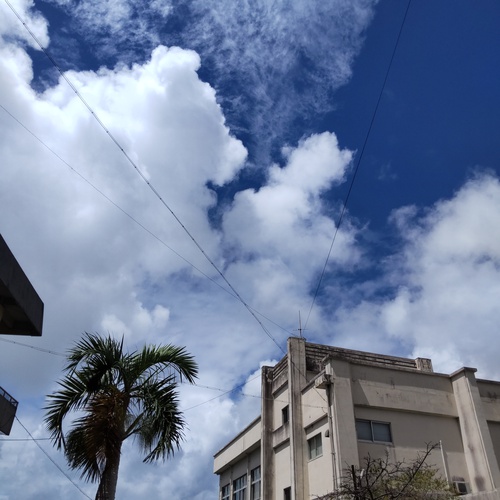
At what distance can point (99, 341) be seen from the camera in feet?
34.6

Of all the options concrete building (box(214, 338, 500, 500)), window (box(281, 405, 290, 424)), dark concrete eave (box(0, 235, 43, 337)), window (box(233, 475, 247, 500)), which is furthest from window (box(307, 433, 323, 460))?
dark concrete eave (box(0, 235, 43, 337))

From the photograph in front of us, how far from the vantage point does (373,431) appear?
69.9 feet

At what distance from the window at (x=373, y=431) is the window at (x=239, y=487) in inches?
491

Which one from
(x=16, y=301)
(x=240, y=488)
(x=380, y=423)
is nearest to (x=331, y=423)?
(x=380, y=423)

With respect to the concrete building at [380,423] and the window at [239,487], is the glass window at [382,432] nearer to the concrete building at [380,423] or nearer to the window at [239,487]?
the concrete building at [380,423]

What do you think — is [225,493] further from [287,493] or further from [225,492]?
[287,493]

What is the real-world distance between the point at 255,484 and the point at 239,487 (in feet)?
10.9

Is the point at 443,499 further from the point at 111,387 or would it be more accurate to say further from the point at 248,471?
the point at 248,471

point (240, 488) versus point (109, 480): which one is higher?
point (240, 488)

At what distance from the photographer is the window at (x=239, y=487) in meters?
31.2

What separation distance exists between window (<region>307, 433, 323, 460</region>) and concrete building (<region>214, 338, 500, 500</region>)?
4 centimetres

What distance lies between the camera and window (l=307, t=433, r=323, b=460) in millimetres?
22359

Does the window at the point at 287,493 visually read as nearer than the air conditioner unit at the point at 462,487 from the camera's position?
No

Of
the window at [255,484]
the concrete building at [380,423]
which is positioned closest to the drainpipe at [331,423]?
the concrete building at [380,423]
